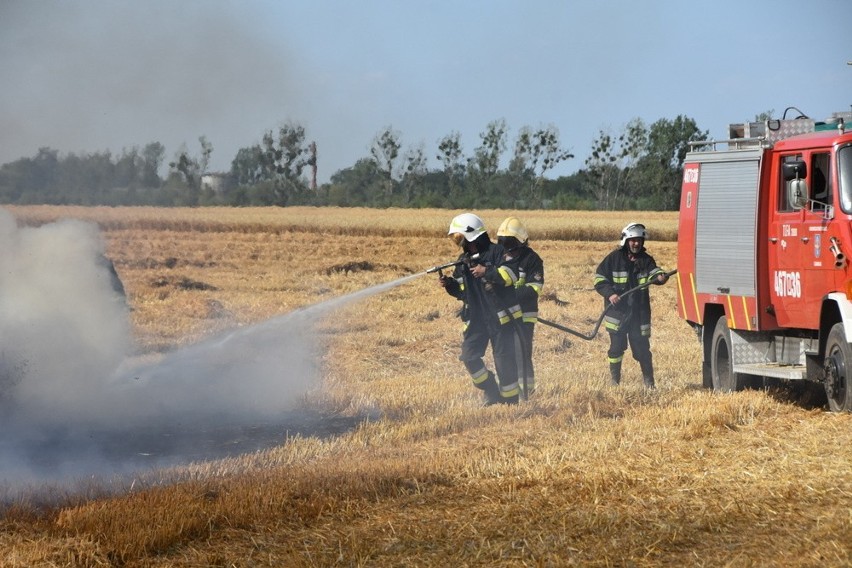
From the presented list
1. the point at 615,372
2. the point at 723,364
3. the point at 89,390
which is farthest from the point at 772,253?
the point at 89,390

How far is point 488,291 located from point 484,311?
19cm

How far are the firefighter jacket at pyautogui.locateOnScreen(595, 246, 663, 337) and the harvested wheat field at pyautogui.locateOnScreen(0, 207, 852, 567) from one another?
679 millimetres

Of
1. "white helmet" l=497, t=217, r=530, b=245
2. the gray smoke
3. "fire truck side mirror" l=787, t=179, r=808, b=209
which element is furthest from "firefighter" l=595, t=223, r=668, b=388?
the gray smoke

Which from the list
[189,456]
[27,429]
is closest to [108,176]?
[27,429]

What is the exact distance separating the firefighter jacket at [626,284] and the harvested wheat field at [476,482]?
0.68 metres

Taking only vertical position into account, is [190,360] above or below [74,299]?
below

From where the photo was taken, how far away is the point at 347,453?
837cm

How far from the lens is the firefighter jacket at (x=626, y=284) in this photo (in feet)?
39.4

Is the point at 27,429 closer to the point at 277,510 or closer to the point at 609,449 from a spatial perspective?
the point at 277,510

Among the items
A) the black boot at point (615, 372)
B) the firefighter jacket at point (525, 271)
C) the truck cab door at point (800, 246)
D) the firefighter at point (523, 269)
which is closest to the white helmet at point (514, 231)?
the firefighter at point (523, 269)

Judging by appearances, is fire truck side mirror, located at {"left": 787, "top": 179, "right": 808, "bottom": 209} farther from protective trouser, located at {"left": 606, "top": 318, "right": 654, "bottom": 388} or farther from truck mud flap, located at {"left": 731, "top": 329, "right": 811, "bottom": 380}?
protective trouser, located at {"left": 606, "top": 318, "right": 654, "bottom": 388}

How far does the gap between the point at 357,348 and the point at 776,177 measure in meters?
6.04

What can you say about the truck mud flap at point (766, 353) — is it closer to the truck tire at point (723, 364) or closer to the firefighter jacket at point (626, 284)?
the truck tire at point (723, 364)

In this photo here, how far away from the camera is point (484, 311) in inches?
419
